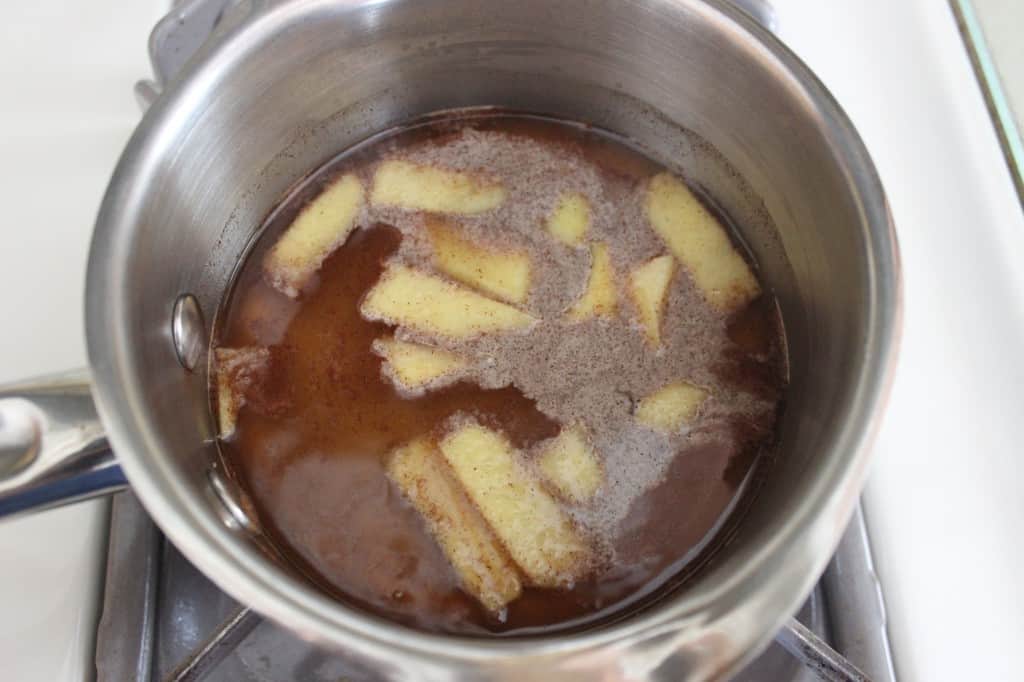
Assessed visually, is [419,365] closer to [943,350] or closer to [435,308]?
[435,308]

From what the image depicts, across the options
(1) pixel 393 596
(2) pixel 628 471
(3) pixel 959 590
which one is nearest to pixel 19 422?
(1) pixel 393 596

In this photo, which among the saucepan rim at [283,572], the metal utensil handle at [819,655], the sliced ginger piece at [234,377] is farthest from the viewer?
the sliced ginger piece at [234,377]

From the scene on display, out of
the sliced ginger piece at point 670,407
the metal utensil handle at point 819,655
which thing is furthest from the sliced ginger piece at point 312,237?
the metal utensil handle at point 819,655

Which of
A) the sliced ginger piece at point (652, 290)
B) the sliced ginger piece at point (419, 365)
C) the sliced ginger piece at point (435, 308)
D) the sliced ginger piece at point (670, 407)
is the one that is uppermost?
the sliced ginger piece at point (652, 290)

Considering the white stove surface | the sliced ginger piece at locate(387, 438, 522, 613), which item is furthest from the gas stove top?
the sliced ginger piece at locate(387, 438, 522, 613)

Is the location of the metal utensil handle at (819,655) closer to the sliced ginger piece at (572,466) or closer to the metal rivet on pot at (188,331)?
the sliced ginger piece at (572,466)

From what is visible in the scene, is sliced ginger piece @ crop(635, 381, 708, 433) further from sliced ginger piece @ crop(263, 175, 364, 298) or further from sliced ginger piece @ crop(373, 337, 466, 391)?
sliced ginger piece @ crop(263, 175, 364, 298)
